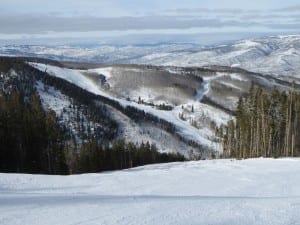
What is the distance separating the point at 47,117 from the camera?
68125 millimetres

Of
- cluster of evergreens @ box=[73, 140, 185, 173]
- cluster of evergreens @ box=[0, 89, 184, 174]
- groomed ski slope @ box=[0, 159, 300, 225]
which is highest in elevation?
groomed ski slope @ box=[0, 159, 300, 225]

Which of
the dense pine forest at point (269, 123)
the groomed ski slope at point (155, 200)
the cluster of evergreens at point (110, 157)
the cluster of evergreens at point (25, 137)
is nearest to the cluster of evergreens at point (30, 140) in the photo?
the cluster of evergreens at point (25, 137)

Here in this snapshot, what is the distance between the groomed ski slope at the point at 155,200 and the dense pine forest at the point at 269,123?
36.1m

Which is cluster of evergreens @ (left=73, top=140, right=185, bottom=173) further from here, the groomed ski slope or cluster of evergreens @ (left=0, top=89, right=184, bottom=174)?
the groomed ski slope

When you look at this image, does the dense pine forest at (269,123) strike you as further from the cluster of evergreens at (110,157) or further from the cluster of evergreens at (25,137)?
the cluster of evergreens at (25,137)

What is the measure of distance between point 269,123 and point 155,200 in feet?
177

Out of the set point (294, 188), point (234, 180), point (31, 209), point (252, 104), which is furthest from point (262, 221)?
point (252, 104)

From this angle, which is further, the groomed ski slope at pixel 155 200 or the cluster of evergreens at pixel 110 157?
the cluster of evergreens at pixel 110 157

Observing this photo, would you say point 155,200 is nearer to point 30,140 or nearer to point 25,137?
point 25,137

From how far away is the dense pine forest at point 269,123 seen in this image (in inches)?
2894

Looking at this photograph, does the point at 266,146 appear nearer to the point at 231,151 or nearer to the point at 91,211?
the point at 231,151

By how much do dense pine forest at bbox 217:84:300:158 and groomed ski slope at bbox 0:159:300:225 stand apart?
36074 millimetres

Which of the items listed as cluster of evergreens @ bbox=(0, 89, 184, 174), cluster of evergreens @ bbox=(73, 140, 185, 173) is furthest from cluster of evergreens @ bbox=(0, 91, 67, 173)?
cluster of evergreens @ bbox=(73, 140, 185, 173)

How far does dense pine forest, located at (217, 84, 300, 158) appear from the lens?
241ft
